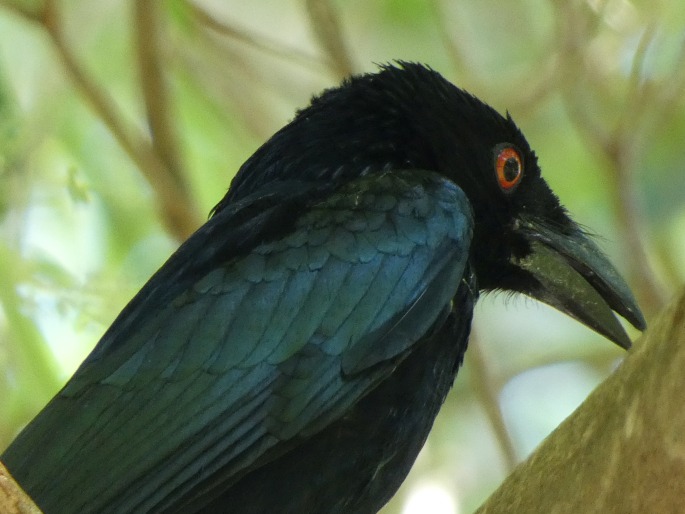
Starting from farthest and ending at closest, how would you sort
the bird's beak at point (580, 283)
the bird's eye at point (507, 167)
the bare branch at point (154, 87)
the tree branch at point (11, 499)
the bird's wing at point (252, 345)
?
the bare branch at point (154, 87) < the bird's eye at point (507, 167) < the bird's beak at point (580, 283) < the bird's wing at point (252, 345) < the tree branch at point (11, 499)

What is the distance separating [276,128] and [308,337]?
131 inches

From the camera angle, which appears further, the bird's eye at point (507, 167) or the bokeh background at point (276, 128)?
the bokeh background at point (276, 128)

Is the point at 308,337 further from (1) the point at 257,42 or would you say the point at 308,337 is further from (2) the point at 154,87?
(1) the point at 257,42

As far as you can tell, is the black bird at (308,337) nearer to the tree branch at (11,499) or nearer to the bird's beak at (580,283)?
the bird's beak at (580,283)

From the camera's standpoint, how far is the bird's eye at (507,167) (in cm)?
406

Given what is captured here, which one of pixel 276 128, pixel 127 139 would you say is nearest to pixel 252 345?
pixel 127 139

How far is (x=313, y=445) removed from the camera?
3309mm

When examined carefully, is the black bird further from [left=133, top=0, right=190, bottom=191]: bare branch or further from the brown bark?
[left=133, top=0, right=190, bottom=191]: bare branch

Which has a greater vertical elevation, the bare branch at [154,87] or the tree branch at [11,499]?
the bare branch at [154,87]

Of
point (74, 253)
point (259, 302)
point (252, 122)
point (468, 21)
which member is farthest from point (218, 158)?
point (259, 302)

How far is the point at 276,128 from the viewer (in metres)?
6.50

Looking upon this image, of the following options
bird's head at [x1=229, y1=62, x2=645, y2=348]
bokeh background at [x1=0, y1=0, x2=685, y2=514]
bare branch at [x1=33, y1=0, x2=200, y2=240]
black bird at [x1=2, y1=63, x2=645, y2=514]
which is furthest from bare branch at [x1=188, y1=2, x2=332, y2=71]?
black bird at [x1=2, y1=63, x2=645, y2=514]

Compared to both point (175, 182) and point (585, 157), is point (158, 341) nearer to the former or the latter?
point (175, 182)

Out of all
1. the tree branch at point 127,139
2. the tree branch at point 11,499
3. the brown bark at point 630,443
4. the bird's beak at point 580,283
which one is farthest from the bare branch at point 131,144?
the tree branch at point 11,499
